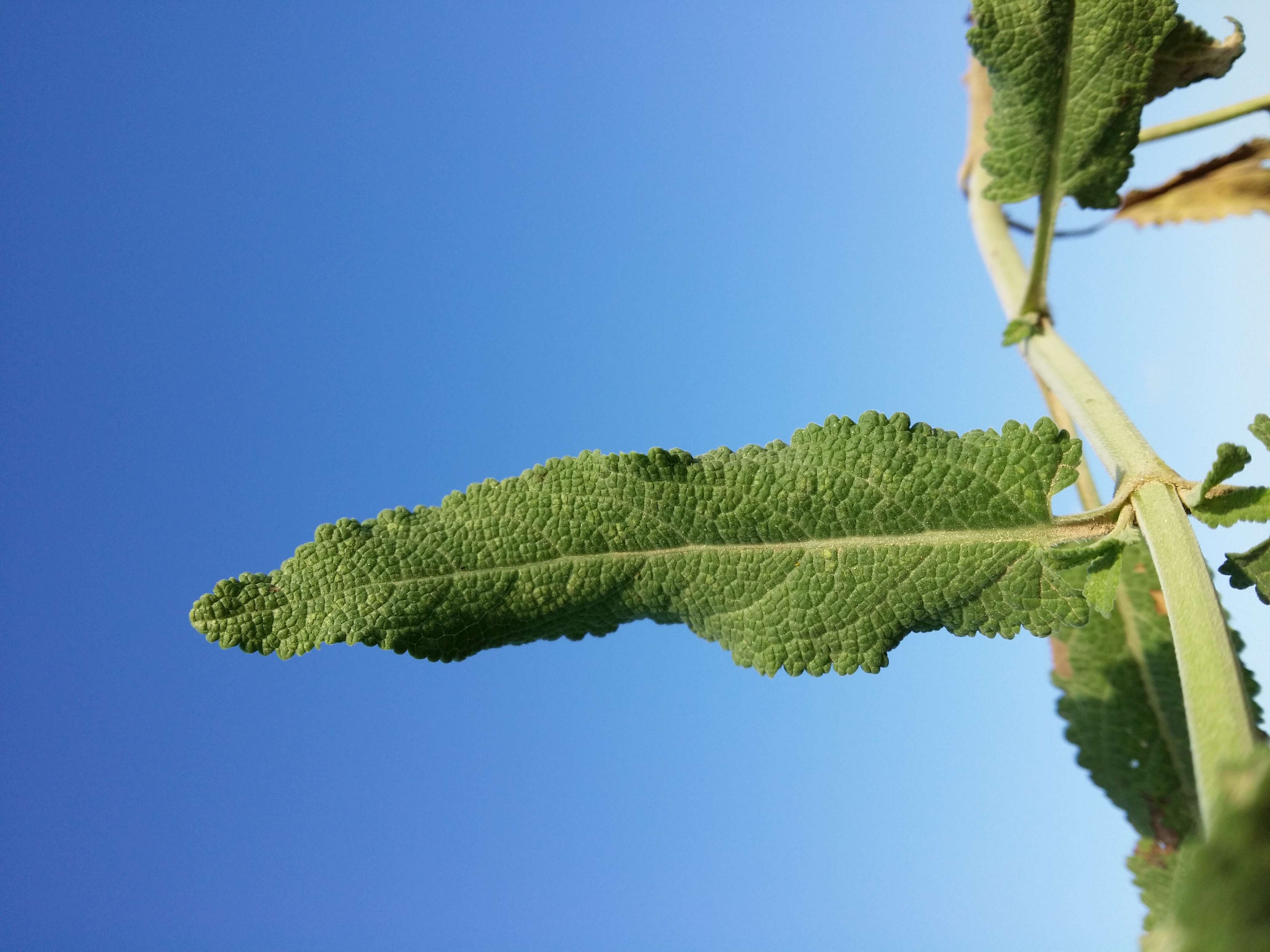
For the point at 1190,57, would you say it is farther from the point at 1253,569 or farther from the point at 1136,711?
the point at 1136,711

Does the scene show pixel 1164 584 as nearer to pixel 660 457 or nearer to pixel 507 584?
pixel 660 457

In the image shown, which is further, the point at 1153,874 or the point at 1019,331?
the point at 1153,874

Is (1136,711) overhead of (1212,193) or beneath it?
beneath

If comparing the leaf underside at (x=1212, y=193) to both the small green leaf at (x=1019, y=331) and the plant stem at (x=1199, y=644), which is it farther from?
the plant stem at (x=1199, y=644)

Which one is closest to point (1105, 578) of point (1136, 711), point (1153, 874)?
point (1136, 711)

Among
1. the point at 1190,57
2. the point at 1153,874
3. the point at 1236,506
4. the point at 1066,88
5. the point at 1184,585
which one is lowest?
the point at 1153,874

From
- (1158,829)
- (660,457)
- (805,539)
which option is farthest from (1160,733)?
(660,457)

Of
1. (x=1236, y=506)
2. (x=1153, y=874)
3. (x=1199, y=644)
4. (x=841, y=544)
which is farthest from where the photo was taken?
(x=1153, y=874)
